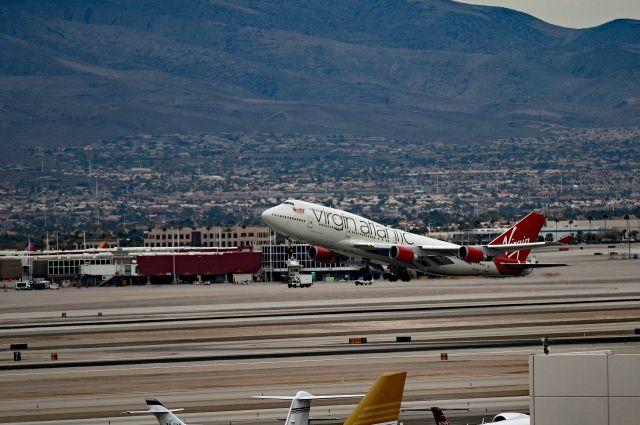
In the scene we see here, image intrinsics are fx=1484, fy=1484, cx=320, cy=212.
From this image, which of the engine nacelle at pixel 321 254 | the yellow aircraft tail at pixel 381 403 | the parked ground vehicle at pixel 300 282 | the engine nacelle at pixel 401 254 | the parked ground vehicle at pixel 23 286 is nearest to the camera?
the yellow aircraft tail at pixel 381 403

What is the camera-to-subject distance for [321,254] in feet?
301

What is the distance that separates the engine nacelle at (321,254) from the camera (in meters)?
91.4

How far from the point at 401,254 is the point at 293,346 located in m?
23.8

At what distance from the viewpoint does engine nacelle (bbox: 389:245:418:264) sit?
89562 mm

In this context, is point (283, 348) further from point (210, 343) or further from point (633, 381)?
point (633, 381)

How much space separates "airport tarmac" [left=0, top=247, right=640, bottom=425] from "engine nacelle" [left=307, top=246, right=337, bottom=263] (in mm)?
3363

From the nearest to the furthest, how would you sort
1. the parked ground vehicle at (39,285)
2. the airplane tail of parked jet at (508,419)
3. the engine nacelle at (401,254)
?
1. the airplane tail of parked jet at (508,419)
2. the engine nacelle at (401,254)
3. the parked ground vehicle at (39,285)

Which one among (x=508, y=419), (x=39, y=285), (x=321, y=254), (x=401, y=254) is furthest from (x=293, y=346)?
(x=39, y=285)

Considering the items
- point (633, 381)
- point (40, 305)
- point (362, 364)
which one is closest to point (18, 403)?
point (362, 364)

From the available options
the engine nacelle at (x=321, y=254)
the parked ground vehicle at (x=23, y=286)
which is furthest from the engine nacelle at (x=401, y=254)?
the parked ground vehicle at (x=23, y=286)

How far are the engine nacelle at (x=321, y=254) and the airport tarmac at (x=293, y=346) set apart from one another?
3.36 meters

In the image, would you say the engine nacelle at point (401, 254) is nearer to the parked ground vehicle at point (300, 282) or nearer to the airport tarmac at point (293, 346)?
the airport tarmac at point (293, 346)

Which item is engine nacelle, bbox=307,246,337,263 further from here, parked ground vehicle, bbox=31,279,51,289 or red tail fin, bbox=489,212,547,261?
parked ground vehicle, bbox=31,279,51,289

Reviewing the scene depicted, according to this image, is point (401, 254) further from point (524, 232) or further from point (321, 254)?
point (524, 232)
